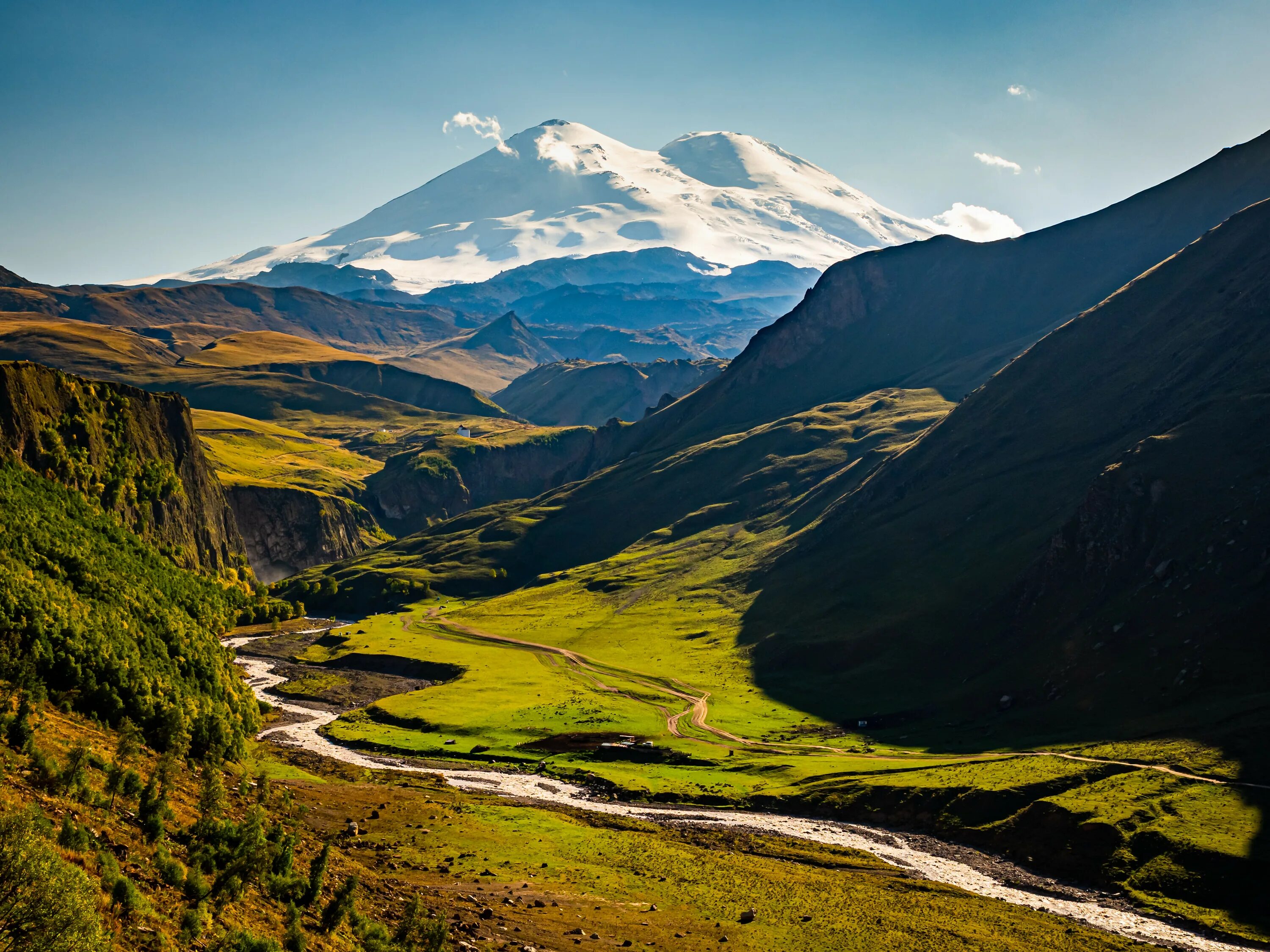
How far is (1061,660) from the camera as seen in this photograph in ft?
408

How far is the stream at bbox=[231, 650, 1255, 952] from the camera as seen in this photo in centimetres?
7362

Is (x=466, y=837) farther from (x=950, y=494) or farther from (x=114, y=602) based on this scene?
(x=950, y=494)

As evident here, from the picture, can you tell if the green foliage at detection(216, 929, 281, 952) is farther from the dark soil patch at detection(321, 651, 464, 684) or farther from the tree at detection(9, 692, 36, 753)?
the dark soil patch at detection(321, 651, 464, 684)

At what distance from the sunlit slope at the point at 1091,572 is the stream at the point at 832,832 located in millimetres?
25085

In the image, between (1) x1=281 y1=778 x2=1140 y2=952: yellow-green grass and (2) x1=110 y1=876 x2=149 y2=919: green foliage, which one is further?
(1) x1=281 y1=778 x2=1140 y2=952: yellow-green grass

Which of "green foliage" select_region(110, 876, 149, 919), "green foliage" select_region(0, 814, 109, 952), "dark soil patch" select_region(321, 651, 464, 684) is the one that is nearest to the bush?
"green foliage" select_region(110, 876, 149, 919)

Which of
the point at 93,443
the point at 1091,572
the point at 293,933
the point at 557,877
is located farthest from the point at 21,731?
the point at 1091,572

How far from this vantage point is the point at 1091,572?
137m

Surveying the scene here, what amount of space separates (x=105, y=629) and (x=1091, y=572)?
4826 inches

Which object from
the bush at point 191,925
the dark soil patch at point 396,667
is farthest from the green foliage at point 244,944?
the dark soil patch at point 396,667

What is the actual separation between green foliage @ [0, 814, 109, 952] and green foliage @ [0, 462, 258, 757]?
22.6 meters

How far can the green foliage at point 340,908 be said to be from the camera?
5038 centimetres

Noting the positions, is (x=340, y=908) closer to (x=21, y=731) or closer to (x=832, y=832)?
(x=21, y=731)

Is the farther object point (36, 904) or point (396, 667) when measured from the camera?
point (396, 667)
